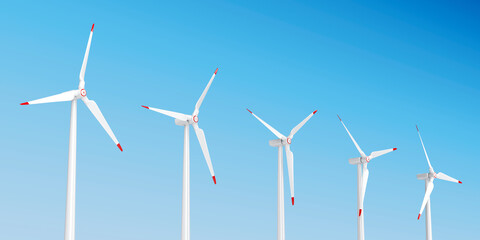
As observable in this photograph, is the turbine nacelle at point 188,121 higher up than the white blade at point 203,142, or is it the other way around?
the turbine nacelle at point 188,121

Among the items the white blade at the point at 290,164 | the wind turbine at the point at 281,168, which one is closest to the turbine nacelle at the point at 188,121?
the wind turbine at the point at 281,168

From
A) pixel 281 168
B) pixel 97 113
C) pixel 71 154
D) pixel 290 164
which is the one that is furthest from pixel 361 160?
pixel 71 154

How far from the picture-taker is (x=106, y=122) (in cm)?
3962

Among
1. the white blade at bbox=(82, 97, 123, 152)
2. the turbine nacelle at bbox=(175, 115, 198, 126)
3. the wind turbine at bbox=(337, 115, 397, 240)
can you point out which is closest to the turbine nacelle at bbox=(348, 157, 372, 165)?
the wind turbine at bbox=(337, 115, 397, 240)

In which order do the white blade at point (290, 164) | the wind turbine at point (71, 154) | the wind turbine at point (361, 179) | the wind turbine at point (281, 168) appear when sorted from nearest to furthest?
the wind turbine at point (71, 154), the wind turbine at point (281, 168), the white blade at point (290, 164), the wind turbine at point (361, 179)

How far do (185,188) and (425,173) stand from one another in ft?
95.7

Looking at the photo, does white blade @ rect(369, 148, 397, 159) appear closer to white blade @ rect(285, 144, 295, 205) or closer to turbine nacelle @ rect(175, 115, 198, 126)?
white blade @ rect(285, 144, 295, 205)

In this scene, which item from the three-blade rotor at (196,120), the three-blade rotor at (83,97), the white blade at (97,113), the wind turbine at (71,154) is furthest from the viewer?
the three-blade rotor at (196,120)

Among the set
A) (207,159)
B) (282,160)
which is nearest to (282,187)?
(282,160)

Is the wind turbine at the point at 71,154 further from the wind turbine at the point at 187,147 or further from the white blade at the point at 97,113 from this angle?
the wind turbine at the point at 187,147

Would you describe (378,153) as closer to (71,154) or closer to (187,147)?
(187,147)

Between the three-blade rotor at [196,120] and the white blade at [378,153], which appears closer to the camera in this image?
the three-blade rotor at [196,120]

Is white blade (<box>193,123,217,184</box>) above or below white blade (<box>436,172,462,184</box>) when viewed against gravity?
below

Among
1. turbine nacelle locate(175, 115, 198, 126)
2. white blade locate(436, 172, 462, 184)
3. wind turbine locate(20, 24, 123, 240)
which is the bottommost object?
wind turbine locate(20, 24, 123, 240)
